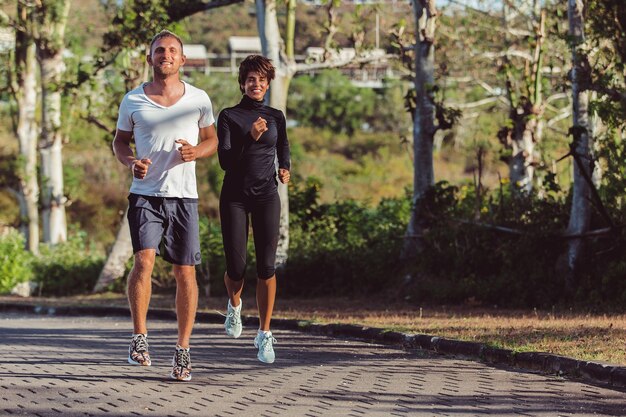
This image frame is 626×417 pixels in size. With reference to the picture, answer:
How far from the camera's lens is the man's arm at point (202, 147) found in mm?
8836

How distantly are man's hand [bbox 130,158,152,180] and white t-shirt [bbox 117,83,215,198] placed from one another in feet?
0.54

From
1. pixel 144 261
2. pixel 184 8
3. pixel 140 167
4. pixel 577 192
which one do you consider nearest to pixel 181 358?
pixel 144 261

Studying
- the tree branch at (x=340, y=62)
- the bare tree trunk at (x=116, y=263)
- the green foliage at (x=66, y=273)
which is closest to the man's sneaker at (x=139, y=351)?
the tree branch at (x=340, y=62)

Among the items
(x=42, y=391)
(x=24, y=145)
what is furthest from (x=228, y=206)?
(x=24, y=145)

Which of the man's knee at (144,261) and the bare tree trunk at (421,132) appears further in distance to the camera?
the bare tree trunk at (421,132)

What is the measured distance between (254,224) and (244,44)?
89.8 meters

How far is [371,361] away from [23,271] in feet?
62.4

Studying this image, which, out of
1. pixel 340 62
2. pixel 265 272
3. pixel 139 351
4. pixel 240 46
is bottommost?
pixel 139 351

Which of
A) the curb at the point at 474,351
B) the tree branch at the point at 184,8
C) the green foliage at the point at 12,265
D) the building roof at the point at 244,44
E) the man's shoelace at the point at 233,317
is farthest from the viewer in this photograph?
the building roof at the point at 244,44

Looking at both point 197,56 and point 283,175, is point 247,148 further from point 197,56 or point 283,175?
point 197,56

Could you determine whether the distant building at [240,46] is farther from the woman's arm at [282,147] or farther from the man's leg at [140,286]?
the man's leg at [140,286]

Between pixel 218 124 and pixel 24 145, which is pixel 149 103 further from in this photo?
pixel 24 145

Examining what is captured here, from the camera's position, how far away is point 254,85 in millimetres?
9992

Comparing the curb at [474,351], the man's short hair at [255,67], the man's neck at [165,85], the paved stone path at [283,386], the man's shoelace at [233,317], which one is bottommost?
the paved stone path at [283,386]
